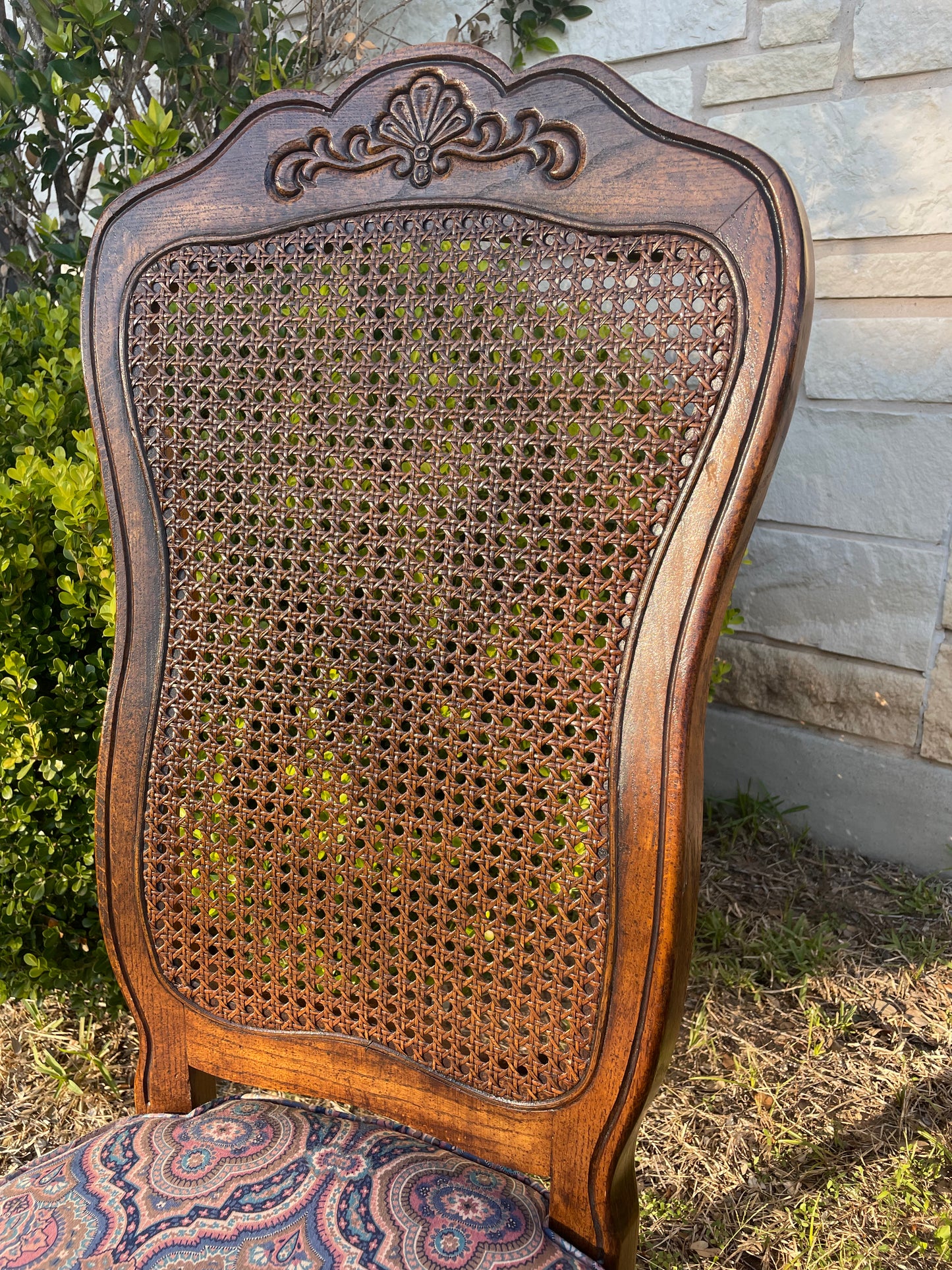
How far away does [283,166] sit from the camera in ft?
2.78

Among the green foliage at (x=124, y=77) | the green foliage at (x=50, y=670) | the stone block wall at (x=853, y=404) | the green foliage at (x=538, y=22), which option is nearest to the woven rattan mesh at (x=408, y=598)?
the green foliage at (x=50, y=670)

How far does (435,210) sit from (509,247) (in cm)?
8

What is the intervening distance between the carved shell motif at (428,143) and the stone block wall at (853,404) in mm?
1367

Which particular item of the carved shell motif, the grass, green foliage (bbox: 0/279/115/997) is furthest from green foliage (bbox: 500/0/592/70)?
the grass

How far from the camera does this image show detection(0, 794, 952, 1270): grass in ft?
4.77

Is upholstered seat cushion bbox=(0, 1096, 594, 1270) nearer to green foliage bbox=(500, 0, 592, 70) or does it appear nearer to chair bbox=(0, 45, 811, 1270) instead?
chair bbox=(0, 45, 811, 1270)

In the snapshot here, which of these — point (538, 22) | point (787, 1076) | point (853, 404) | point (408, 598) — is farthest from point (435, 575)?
point (538, 22)

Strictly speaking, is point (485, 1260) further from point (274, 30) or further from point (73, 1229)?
point (274, 30)

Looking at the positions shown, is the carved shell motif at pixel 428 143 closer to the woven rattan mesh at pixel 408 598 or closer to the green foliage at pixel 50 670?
the woven rattan mesh at pixel 408 598

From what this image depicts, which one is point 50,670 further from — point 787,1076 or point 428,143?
point 787,1076

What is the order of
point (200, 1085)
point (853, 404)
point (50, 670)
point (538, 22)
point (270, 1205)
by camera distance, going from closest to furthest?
point (270, 1205), point (200, 1085), point (50, 670), point (853, 404), point (538, 22)

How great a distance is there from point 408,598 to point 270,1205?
0.52m

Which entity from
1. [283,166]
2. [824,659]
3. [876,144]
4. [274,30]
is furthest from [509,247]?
[274,30]

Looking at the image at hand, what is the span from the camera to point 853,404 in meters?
2.05
